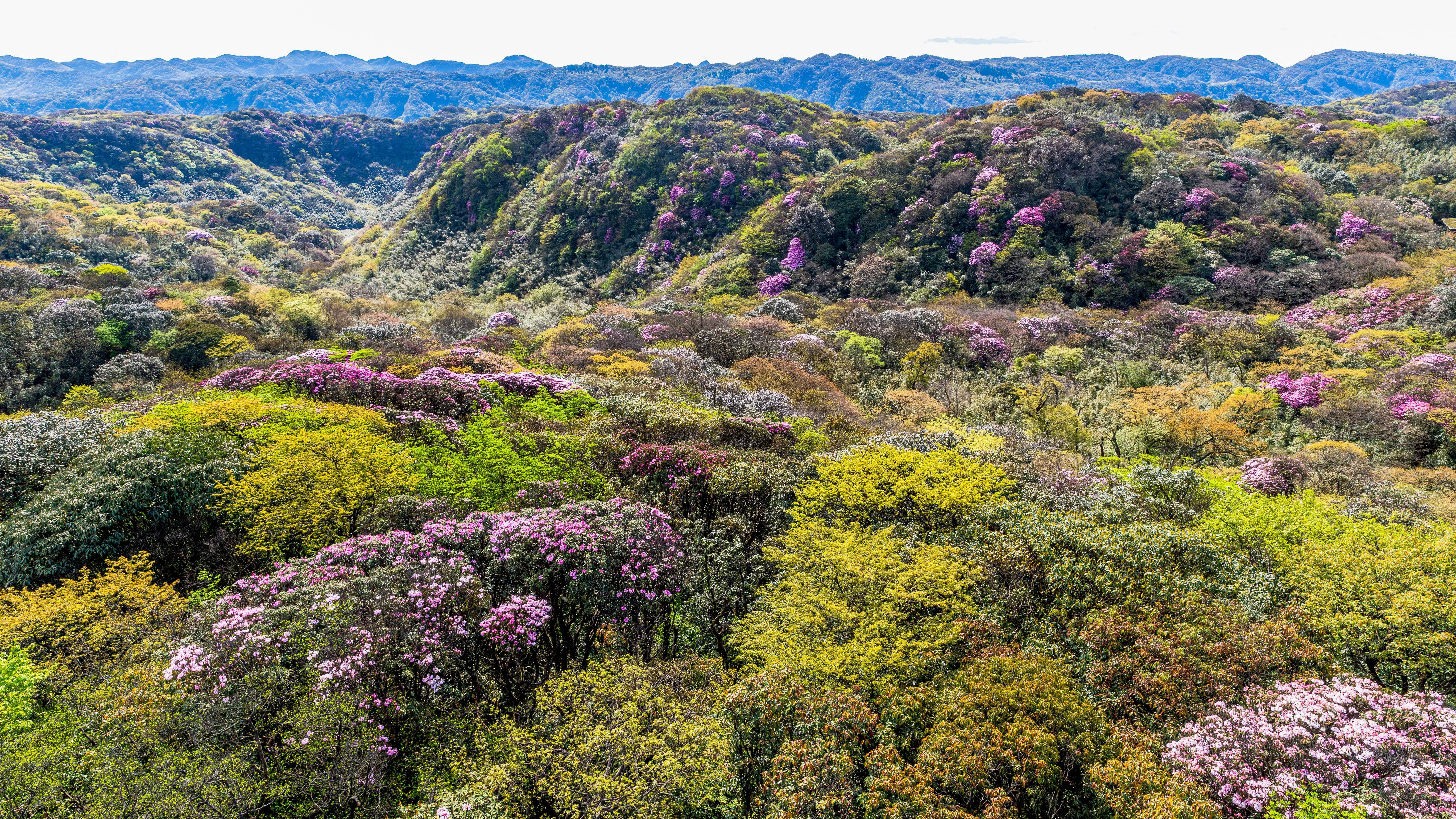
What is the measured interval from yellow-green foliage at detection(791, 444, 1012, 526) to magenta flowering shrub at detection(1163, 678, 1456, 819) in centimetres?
683

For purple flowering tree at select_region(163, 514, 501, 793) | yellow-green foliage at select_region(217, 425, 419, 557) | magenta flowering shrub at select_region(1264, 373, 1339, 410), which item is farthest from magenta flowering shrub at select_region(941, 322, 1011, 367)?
purple flowering tree at select_region(163, 514, 501, 793)

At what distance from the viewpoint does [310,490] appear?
13984 millimetres

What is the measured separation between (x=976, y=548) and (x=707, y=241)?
55.7m

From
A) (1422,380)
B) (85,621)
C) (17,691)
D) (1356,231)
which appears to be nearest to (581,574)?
(17,691)

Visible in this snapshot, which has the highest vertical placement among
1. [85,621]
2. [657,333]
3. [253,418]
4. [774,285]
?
[253,418]

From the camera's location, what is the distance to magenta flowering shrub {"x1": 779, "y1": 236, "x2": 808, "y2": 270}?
56.7 metres

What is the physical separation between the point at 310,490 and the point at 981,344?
34.6 m

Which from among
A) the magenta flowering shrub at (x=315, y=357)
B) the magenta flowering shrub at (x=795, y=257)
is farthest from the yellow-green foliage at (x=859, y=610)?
the magenta flowering shrub at (x=795, y=257)

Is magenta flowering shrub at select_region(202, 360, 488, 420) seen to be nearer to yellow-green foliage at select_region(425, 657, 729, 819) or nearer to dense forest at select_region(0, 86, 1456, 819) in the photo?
dense forest at select_region(0, 86, 1456, 819)

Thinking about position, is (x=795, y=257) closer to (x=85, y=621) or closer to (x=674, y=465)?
(x=674, y=465)

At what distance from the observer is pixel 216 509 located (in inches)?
551

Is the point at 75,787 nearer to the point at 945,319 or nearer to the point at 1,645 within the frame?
the point at 1,645

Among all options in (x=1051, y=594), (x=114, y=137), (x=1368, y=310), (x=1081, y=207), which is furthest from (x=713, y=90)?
(x=114, y=137)

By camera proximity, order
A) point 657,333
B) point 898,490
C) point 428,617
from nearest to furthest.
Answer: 1. point 428,617
2. point 898,490
3. point 657,333
